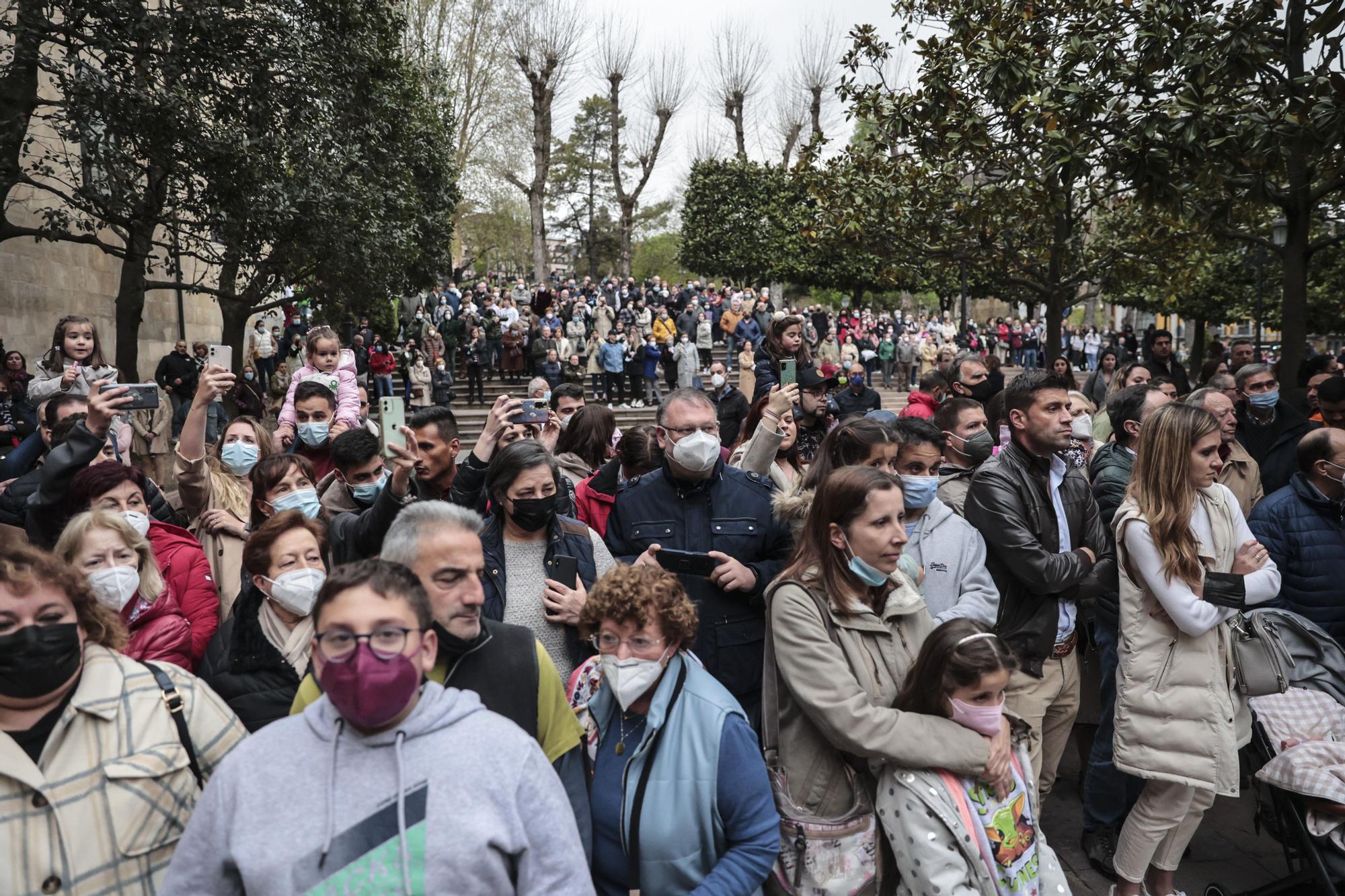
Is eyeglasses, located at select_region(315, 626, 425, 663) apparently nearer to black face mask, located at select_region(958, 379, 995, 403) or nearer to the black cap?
the black cap

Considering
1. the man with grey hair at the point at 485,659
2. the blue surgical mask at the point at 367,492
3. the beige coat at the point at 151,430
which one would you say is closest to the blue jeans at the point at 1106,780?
the man with grey hair at the point at 485,659

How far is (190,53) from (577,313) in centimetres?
1286

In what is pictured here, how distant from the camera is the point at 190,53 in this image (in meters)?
10.3

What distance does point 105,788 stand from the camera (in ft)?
7.07

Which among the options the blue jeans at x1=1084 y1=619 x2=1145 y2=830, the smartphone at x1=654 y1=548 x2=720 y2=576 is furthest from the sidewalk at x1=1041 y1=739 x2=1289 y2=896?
the smartphone at x1=654 y1=548 x2=720 y2=576

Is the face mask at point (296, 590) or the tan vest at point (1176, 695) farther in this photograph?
the tan vest at point (1176, 695)

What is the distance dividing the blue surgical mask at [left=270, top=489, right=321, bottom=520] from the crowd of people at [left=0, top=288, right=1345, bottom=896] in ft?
0.07

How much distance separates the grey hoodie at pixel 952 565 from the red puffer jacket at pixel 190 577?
9.02ft

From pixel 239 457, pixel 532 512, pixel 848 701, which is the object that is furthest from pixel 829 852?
pixel 239 457

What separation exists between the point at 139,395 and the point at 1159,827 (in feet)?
16.0

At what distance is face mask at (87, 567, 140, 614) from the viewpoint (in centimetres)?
303

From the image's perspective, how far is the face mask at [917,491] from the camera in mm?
3756

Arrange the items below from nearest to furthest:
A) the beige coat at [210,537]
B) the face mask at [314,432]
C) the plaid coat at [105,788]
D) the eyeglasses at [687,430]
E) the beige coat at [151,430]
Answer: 1. the plaid coat at [105,788]
2. the eyeglasses at [687,430]
3. the beige coat at [210,537]
4. the face mask at [314,432]
5. the beige coat at [151,430]

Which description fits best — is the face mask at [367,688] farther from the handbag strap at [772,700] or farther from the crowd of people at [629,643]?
the handbag strap at [772,700]
